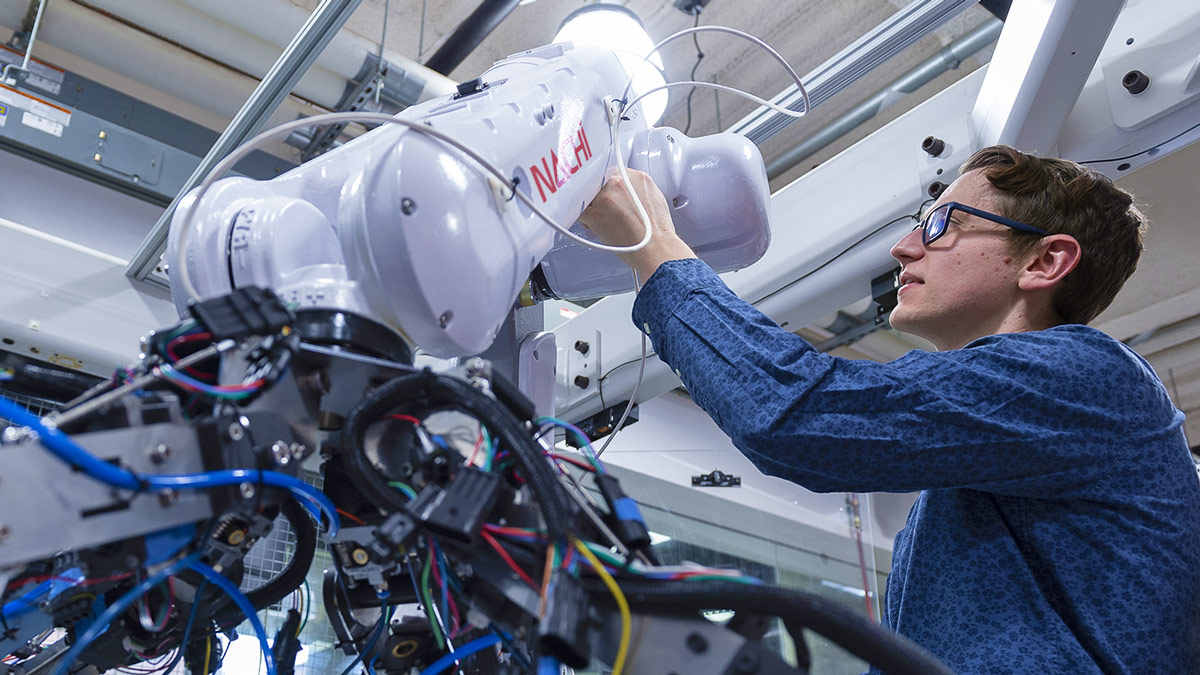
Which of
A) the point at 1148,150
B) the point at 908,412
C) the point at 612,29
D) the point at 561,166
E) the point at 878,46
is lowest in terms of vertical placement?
the point at 1148,150

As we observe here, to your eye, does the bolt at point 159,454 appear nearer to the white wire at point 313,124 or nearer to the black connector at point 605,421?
the white wire at point 313,124

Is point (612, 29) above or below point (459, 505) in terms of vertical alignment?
above

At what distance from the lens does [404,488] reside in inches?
24.8

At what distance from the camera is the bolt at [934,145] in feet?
5.38

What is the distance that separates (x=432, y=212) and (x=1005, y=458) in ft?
2.06

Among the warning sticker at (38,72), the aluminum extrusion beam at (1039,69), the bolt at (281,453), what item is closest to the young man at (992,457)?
the bolt at (281,453)

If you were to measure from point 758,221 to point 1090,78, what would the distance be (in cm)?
74

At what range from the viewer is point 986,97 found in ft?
5.15

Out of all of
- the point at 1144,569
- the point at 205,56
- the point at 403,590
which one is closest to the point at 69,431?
the point at 403,590

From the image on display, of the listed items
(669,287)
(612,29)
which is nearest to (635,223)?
(669,287)

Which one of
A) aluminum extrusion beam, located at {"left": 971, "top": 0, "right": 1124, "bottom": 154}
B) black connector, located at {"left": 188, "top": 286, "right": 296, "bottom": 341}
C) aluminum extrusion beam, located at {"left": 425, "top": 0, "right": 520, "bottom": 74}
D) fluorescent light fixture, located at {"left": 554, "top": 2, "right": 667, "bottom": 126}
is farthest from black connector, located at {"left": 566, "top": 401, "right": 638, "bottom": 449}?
black connector, located at {"left": 188, "top": 286, "right": 296, "bottom": 341}

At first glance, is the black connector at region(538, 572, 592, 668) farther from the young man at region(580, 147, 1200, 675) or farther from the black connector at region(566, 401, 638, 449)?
the black connector at region(566, 401, 638, 449)

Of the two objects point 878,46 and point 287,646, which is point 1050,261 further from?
point 287,646

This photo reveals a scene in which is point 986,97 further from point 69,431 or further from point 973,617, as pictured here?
point 69,431
